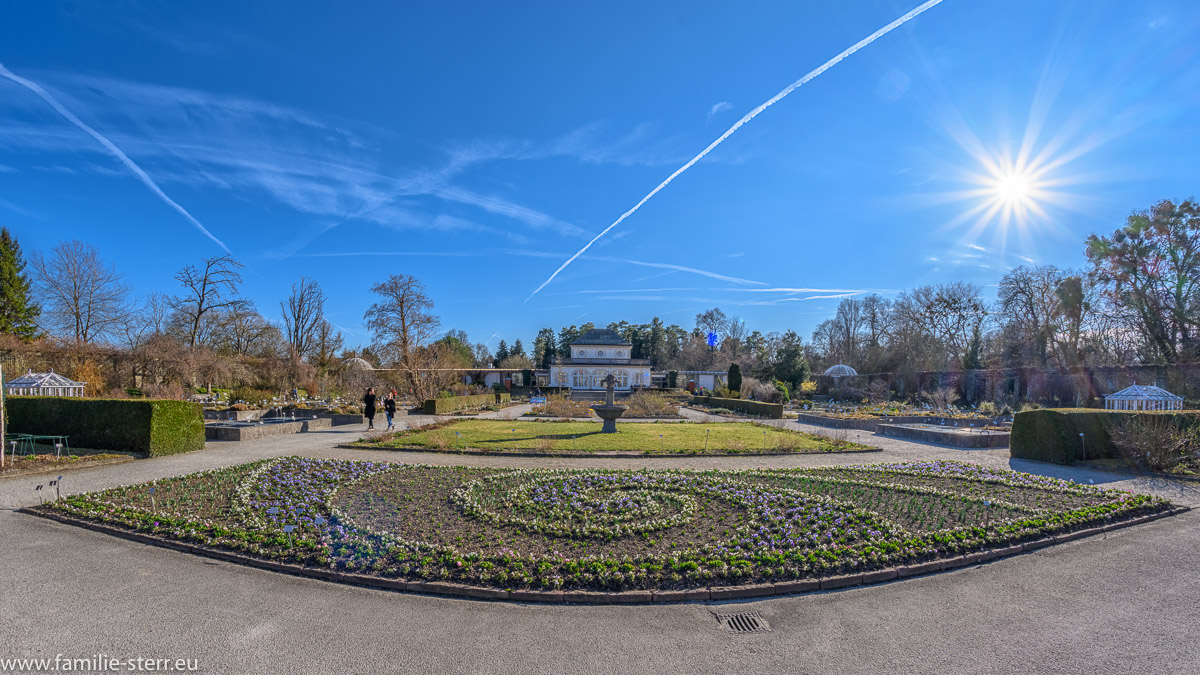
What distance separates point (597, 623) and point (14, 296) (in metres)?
43.6

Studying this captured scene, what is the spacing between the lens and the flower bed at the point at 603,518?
516 cm

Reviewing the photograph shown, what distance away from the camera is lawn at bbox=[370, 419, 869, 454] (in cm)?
1385

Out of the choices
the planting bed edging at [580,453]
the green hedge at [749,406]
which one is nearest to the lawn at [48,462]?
the planting bed edging at [580,453]

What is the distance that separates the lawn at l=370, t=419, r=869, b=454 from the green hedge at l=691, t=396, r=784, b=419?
4.82 metres

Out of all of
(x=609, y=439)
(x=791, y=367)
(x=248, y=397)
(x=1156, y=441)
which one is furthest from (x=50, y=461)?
(x=791, y=367)

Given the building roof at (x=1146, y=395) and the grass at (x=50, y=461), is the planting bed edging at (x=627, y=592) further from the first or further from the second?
the building roof at (x=1146, y=395)

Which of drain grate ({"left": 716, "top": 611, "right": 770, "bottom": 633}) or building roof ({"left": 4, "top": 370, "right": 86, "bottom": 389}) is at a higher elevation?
building roof ({"left": 4, "top": 370, "right": 86, "bottom": 389})

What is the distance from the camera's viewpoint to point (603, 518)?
274 inches

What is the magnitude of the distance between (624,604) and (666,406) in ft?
78.0
